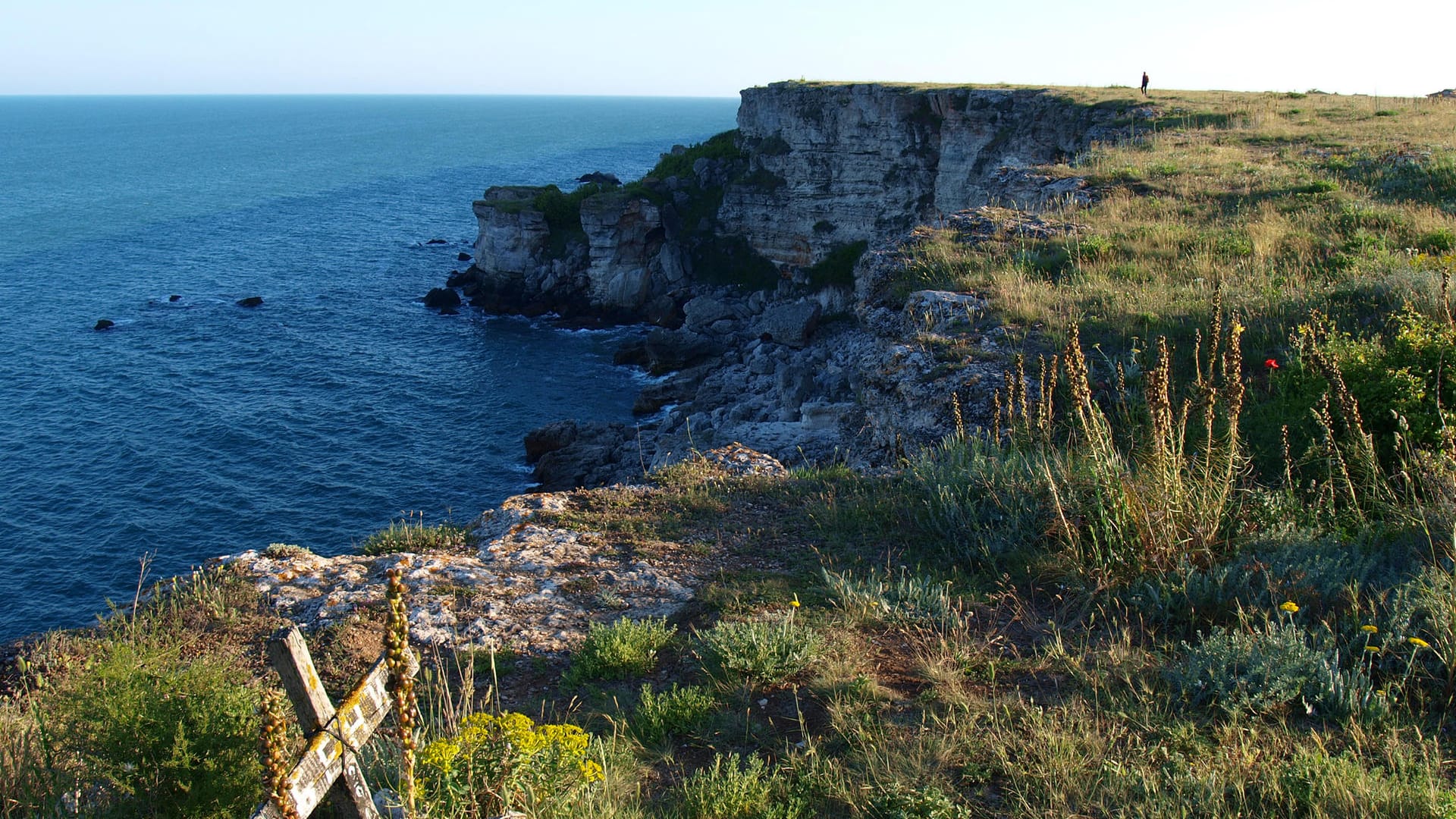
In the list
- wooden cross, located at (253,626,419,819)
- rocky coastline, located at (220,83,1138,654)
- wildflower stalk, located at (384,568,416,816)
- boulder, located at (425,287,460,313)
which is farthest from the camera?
boulder, located at (425,287,460,313)

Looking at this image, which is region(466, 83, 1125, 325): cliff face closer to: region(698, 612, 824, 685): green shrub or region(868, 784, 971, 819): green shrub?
region(698, 612, 824, 685): green shrub

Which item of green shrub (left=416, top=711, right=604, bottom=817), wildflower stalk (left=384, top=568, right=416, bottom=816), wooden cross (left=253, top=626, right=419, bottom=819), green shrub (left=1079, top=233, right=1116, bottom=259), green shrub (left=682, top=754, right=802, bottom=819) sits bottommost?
green shrub (left=682, top=754, right=802, bottom=819)

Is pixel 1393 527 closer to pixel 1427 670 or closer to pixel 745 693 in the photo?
pixel 1427 670

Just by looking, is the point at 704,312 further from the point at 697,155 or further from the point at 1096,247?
the point at 1096,247

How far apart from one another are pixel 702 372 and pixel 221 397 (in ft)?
75.0

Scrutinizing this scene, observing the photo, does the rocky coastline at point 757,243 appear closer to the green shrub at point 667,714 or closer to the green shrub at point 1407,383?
the green shrub at point 1407,383

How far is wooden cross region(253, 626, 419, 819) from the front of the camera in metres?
3.46

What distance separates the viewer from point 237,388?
4269 centimetres

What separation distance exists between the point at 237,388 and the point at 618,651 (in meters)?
43.2

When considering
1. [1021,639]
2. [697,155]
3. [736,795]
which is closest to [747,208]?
[697,155]

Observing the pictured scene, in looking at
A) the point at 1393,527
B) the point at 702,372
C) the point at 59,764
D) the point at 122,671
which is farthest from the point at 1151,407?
the point at 702,372

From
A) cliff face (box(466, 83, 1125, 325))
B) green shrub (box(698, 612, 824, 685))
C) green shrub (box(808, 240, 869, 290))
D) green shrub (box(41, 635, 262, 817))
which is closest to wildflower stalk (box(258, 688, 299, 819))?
green shrub (box(41, 635, 262, 817))

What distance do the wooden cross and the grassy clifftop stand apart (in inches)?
14.6

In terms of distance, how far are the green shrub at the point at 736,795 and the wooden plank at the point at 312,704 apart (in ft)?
5.02
